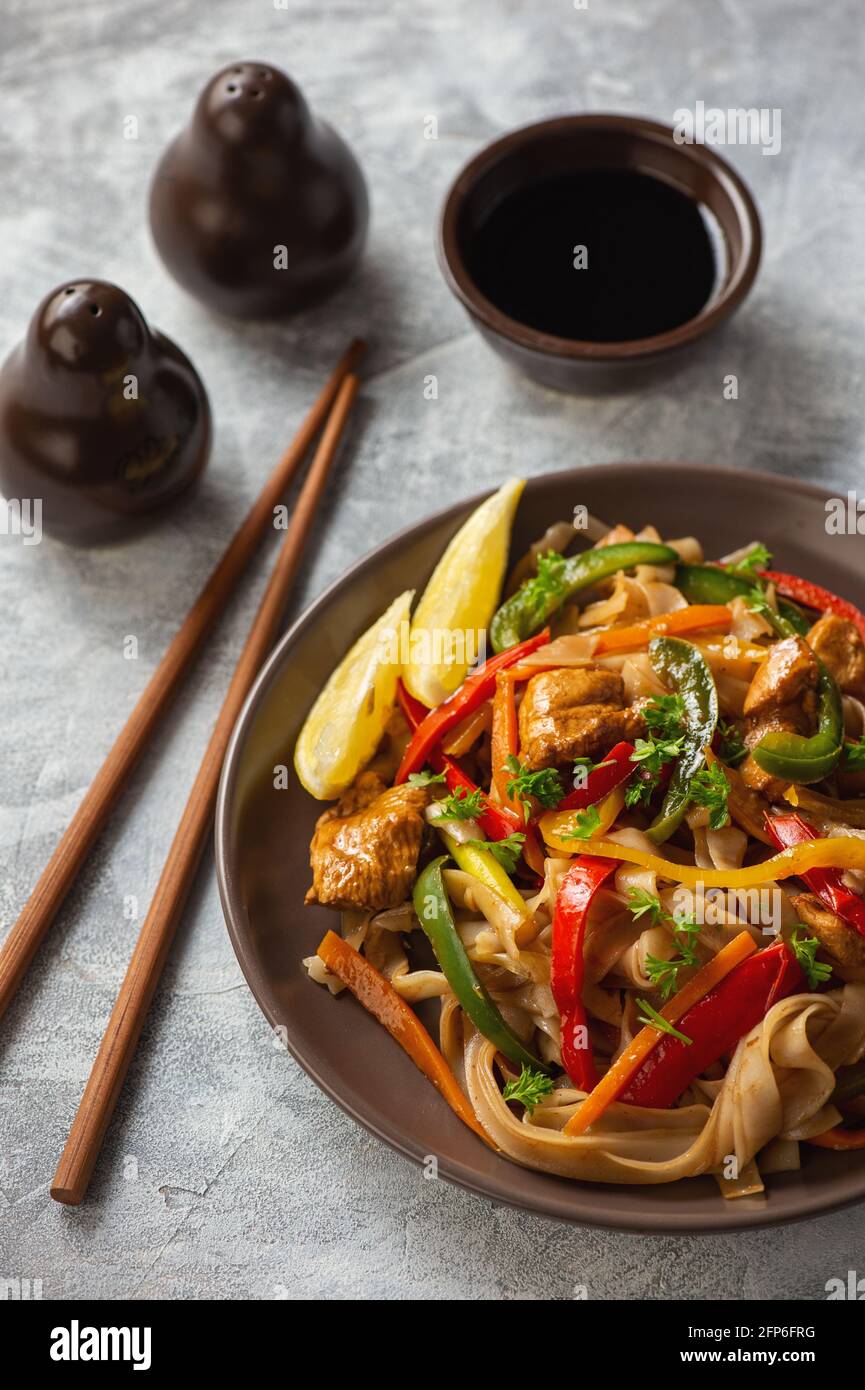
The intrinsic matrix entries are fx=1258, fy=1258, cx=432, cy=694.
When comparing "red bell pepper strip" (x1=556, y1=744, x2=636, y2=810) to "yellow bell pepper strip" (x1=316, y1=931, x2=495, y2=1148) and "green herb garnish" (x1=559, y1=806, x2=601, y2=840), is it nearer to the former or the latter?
"green herb garnish" (x1=559, y1=806, x2=601, y2=840)

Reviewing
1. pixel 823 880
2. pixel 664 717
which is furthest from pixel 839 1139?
pixel 664 717

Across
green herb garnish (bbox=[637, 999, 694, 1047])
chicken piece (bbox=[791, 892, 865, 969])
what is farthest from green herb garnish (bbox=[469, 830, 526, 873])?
chicken piece (bbox=[791, 892, 865, 969])

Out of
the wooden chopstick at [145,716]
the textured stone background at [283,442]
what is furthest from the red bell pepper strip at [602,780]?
the wooden chopstick at [145,716]

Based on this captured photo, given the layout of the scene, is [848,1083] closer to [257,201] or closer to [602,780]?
[602,780]

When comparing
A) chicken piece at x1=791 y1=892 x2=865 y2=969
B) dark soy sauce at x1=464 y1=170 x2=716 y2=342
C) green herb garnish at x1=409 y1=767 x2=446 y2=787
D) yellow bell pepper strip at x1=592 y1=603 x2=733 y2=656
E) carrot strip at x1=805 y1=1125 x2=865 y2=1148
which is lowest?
carrot strip at x1=805 y1=1125 x2=865 y2=1148

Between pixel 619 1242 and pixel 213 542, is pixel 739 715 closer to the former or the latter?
pixel 619 1242
